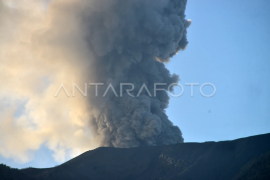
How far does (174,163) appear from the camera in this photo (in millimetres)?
47594

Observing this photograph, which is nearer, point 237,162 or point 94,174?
point 237,162

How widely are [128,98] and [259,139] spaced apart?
78.5ft

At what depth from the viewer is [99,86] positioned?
6400 cm

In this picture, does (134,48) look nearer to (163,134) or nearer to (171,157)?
(163,134)

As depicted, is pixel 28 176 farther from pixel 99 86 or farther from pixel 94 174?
pixel 99 86

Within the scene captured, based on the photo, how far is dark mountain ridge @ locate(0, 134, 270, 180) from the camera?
134 ft

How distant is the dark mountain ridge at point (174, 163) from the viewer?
40906 millimetres

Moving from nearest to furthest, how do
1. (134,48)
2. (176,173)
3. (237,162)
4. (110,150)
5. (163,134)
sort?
(237,162), (176,173), (110,150), (163,134), (134,48)

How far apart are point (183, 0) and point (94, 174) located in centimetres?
3764

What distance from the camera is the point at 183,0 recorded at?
222 feet

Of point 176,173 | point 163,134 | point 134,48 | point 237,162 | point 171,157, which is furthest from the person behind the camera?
point 134,48

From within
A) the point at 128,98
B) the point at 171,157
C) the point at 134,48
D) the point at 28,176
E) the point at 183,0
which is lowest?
the point at 28,176

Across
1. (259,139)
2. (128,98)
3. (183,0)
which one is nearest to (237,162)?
(259,139)

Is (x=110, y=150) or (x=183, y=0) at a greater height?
(x=183, y=0)
